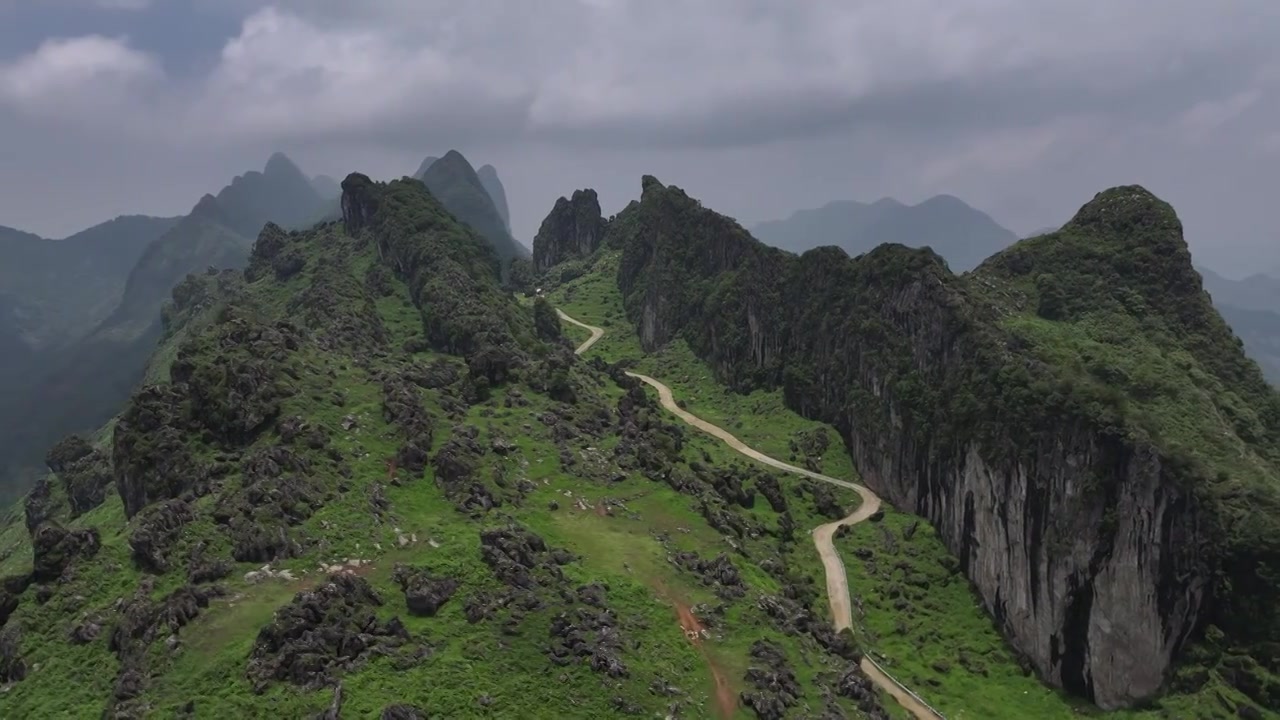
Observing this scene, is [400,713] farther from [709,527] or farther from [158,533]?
[709,527]

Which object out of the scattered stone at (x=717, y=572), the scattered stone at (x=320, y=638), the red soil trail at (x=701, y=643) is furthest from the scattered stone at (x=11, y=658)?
the scattered stone at (x=717, y=572)

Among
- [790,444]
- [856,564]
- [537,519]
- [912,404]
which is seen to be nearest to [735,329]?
[790,444]

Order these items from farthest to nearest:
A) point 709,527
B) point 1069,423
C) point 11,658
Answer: point 709,527 < point 1069,423 < point 11,658

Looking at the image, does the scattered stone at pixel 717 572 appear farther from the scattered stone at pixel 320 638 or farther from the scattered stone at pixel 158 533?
the scattered stone at pixel 158 533

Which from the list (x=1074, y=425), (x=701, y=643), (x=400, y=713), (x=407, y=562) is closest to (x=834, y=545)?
(x=1074, y=425)

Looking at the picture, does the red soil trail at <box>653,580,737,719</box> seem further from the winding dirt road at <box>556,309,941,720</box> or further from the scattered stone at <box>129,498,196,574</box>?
the scattered stone at <box>129,498,196,574</box>

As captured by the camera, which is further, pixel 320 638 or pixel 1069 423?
pixel 1069 423

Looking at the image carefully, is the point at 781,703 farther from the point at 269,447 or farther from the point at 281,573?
the point at 269,447
